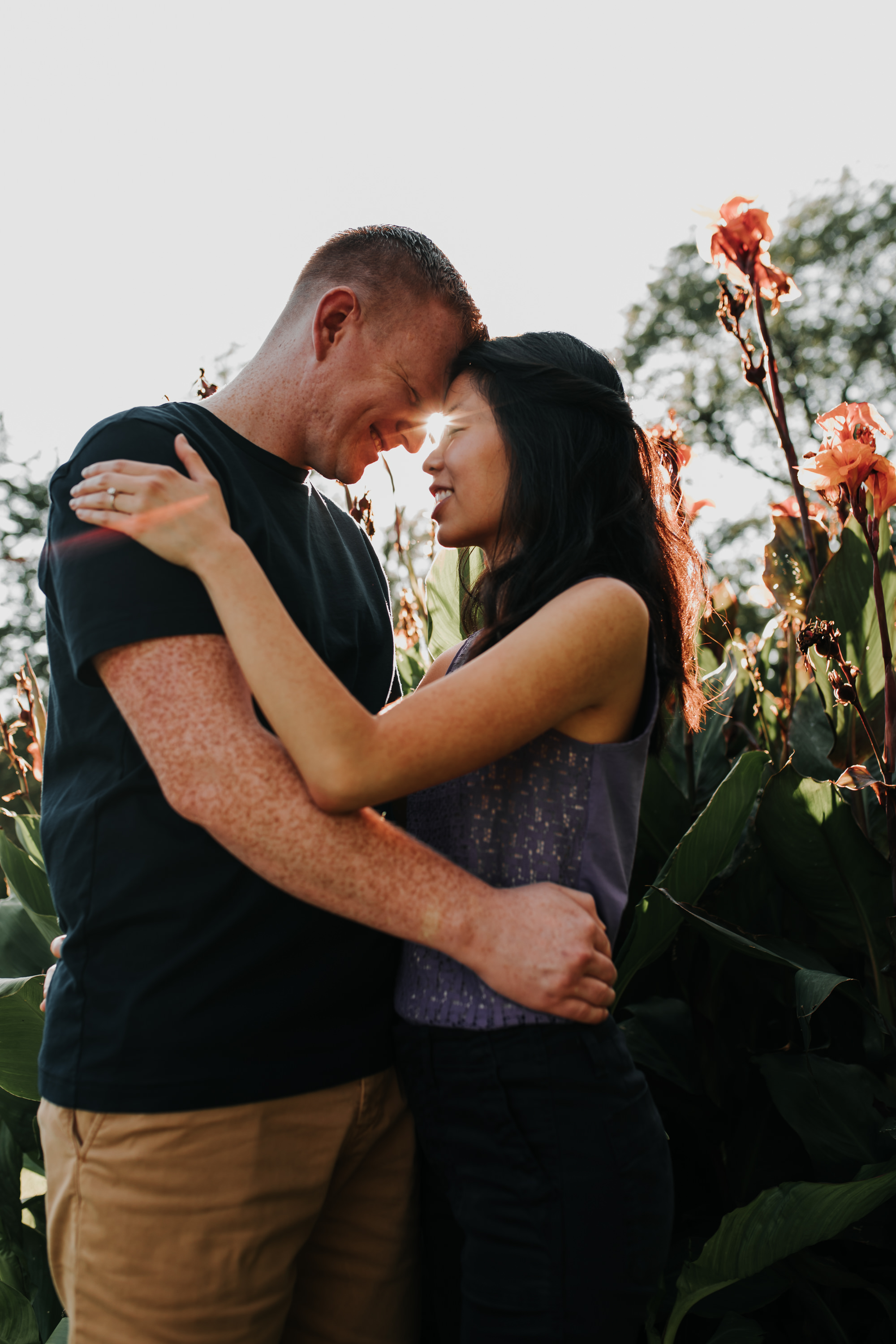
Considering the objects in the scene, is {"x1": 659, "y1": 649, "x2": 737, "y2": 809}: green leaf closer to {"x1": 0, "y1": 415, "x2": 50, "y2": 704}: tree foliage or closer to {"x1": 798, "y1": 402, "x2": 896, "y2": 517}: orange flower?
{"x1": 798, "y1": 402, "x2": 896, "y2": 517}: orange flower

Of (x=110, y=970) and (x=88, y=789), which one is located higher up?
(x=88, y=789)

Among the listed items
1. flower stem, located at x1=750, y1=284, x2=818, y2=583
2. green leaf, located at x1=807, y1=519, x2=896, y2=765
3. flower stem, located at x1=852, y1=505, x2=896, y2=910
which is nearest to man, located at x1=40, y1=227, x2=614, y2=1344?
flower stem, located at x1=852, y1=505, x2=896, y2=910

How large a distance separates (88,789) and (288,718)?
13.0 inches

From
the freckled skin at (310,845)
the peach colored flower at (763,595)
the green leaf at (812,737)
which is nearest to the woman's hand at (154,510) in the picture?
the freckled skin at (310,845)

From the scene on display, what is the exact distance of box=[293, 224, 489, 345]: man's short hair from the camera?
1.39m

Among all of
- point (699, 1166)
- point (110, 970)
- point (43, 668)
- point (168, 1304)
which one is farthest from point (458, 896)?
point (43, 668)

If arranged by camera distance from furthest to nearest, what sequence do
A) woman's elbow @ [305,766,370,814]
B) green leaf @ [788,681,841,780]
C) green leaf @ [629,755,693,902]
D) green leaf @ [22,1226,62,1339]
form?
green leaf @ [788,681,841,780]
green leaf @ [629,755,693,902]
green leaf @ [22,1226,62,1339]
woman's elbow @ [305,766,370,814]

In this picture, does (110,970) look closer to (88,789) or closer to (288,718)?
(88,789)

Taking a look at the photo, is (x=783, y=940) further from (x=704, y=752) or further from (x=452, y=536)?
(x=452, y=536)

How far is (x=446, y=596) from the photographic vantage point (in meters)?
2.12

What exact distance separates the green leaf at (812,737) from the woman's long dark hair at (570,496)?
0.65 metres

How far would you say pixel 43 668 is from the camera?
18.2 m

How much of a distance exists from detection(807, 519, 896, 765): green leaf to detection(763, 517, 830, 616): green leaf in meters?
0.19

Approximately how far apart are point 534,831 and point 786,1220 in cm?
71
